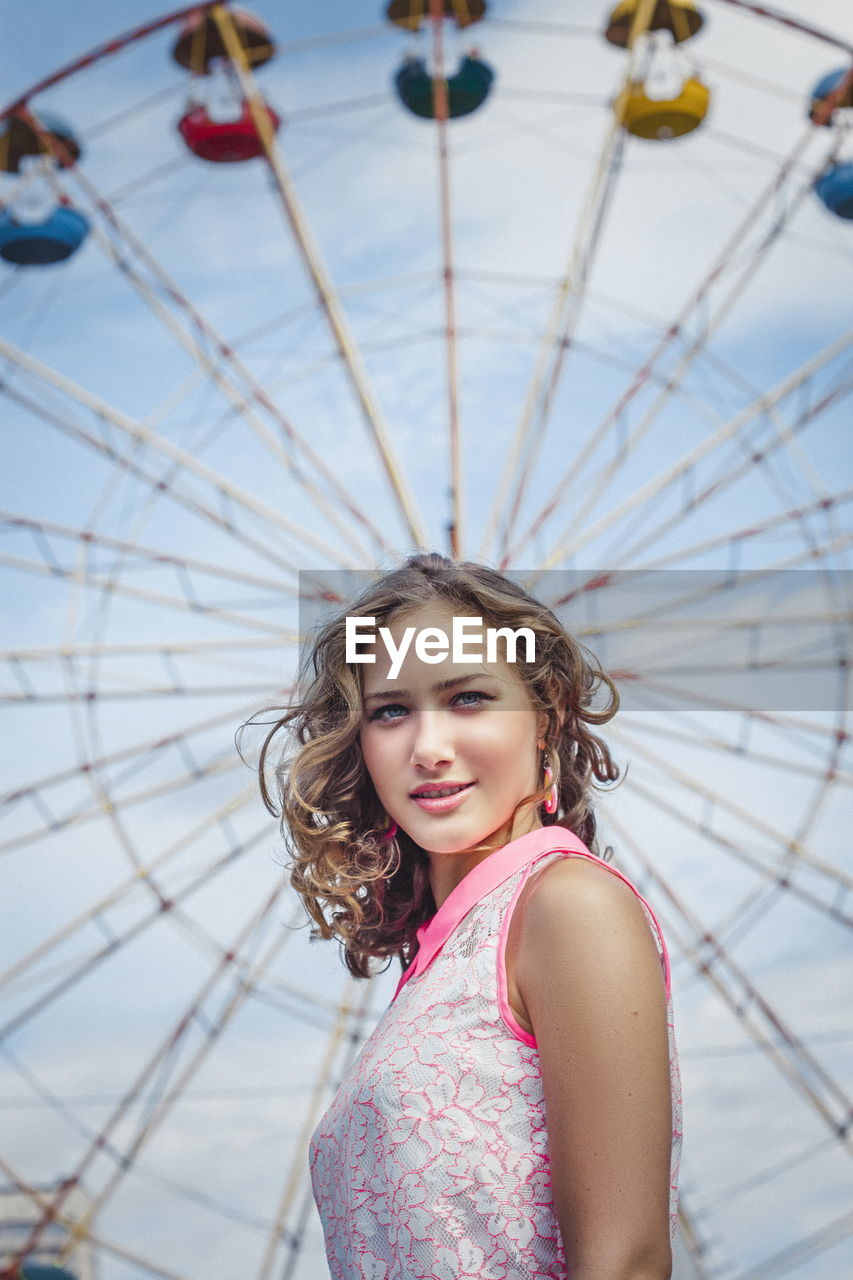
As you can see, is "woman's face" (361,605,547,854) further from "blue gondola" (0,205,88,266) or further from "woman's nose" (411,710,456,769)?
"blue gondola" (0,205,88,266)

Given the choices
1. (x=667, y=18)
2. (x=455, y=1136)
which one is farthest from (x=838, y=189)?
(x=455, y=1136)

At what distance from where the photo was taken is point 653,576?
946 cm

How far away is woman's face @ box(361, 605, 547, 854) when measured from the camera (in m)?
2.39

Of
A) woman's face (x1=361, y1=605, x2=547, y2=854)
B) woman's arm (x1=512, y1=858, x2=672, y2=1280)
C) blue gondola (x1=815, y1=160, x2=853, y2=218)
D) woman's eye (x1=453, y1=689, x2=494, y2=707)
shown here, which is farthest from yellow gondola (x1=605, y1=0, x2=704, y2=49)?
woman's arm (x1=512, y1=858, x2=672, y2=1280)

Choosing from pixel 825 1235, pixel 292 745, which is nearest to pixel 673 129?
pixel 825 1235

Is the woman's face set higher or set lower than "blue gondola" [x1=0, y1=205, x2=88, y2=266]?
lower

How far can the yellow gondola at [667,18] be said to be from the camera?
34.0ft

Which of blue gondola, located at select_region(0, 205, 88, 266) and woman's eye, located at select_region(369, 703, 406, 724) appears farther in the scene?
blue gondola, located at select_region(0, 205, 88, 266)

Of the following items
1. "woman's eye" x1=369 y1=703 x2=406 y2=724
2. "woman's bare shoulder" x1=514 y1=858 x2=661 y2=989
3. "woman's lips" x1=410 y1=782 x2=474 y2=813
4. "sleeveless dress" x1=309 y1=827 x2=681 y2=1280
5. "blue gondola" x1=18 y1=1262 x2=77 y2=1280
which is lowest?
"sleeveless dress" x1=309 y1=827 x2=681 y2=1280

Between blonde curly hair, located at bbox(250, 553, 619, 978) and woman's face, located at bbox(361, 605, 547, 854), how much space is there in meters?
0.08

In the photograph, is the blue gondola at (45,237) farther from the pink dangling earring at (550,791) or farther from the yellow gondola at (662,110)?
the pink dangling earring at (550,791)

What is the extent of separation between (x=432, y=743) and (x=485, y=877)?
0.25 meters

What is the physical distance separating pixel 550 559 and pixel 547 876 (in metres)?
7.17

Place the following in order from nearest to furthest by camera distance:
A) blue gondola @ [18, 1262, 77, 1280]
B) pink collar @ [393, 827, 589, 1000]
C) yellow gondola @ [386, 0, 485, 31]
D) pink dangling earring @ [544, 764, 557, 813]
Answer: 1. pink collar @ [393, 827, 589, 1000]
2. pink dangling earring @ [544, 764, 557, 813]
3. blue gondola @ [18, 1262, 77, 1280]
4. yellow gondola @ [386, 0, 485, 31]
